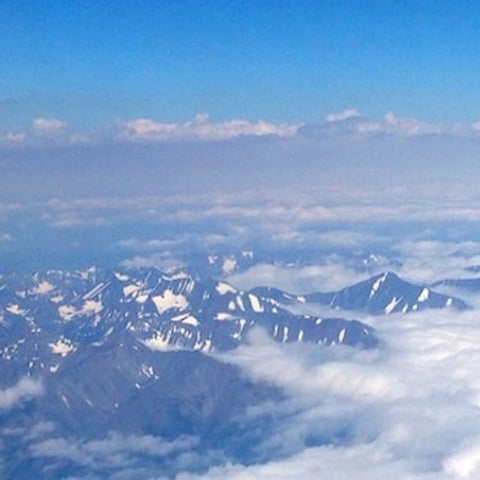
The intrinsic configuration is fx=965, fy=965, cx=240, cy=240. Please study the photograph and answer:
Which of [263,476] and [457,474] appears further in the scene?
[263,476]

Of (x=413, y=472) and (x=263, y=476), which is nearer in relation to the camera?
(x=413, y=472)

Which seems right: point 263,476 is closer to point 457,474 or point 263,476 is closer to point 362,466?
point 362,466

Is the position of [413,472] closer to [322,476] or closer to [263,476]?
[322,476]

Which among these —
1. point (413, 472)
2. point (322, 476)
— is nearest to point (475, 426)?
point (413, 472)

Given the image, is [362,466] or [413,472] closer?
[413,472]

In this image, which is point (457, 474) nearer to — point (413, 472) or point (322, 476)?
point (413, 472)

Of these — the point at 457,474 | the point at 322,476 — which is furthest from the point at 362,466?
the point at 457,474

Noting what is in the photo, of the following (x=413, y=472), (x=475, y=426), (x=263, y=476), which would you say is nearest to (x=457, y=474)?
(x=413, y=472)
